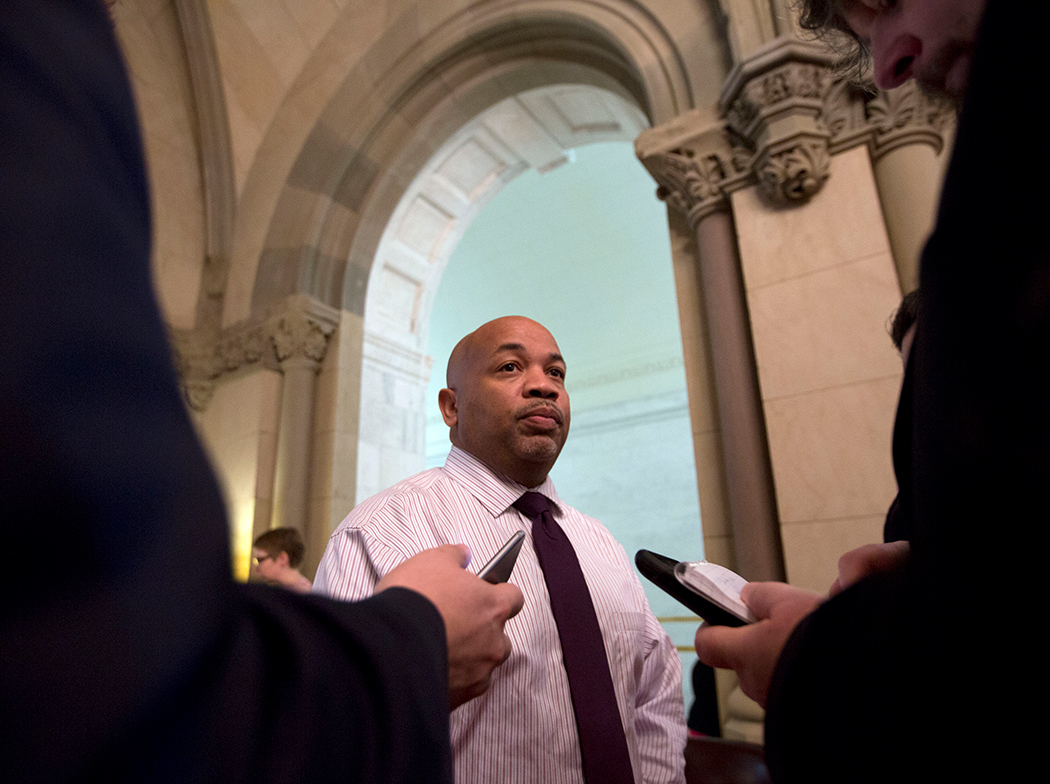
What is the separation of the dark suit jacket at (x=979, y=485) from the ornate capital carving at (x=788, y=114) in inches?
119

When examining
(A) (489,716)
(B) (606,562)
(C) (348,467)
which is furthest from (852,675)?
(C) (348,467)

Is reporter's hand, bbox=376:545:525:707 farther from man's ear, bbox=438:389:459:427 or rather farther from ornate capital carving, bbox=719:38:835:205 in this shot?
ornate capital carving, bbox=719:38:835:205

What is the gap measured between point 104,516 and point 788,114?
3.52 metres

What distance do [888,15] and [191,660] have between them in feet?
3.36

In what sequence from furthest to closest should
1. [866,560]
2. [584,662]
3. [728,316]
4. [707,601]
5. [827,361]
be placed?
[728,316] → [827,361] → [584,662] → [866,560] → [707,601]

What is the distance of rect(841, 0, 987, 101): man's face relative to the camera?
2.16 ft

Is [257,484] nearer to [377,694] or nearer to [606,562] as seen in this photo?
[606,562]

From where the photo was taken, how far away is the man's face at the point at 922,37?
660mm

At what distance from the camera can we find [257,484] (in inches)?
201

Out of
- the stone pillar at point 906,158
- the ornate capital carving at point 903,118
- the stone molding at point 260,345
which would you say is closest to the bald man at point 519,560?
the stone pillar at point 906,158

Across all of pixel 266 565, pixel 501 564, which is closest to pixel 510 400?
pixel 501 564

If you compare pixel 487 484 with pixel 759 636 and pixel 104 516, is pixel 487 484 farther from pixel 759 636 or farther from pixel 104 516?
pixel 104 516

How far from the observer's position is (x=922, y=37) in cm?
71

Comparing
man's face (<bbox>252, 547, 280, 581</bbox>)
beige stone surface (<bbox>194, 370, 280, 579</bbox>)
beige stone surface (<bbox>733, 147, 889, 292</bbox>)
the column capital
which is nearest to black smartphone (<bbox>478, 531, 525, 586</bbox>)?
beige stone surface (<bbox>733, 147, 889, 292</bbox>)
